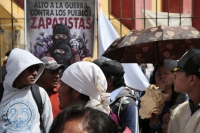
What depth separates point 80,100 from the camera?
3.22m

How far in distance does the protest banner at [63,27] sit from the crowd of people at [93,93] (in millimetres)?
1386

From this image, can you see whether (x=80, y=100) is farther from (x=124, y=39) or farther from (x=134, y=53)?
(x=134, y=53)

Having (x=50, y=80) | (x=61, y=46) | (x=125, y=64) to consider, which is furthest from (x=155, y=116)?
(x=61, y=46)

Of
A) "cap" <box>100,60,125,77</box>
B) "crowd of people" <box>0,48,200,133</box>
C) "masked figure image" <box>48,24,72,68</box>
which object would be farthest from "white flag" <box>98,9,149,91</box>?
"cap" <box>100,60,125,77</box>

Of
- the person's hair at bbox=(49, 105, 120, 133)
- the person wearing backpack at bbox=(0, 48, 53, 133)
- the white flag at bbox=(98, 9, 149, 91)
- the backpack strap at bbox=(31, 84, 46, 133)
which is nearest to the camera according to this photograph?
the person's hair at bbox=(49, 105, 120, 133)

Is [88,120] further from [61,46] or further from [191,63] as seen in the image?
[61,46]

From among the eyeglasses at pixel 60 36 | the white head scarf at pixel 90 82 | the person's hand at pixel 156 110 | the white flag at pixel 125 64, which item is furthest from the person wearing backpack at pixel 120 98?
the eyeglasses at pixel 60 36

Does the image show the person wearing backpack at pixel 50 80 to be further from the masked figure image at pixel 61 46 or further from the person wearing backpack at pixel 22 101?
the masked figure image at pixel 61 46

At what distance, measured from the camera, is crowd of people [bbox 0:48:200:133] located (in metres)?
3.22

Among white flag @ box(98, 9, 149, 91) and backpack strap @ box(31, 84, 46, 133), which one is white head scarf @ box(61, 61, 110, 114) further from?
white flag @ box(98, 9, 149, 91)

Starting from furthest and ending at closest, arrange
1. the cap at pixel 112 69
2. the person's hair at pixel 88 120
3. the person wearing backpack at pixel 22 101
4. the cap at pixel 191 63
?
1. the cap at pixel 112 69
2. the person wearing backpack at pixel 22 101
3. the cap at pixel 191 63
4. the person's hair at pixel 88 120

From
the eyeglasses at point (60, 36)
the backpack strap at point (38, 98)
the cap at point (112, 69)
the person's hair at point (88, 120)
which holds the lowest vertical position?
the backpack strap at point (38, 98)

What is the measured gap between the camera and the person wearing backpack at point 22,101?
396cm

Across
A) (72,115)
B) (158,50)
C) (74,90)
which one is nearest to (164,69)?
(158,50)
